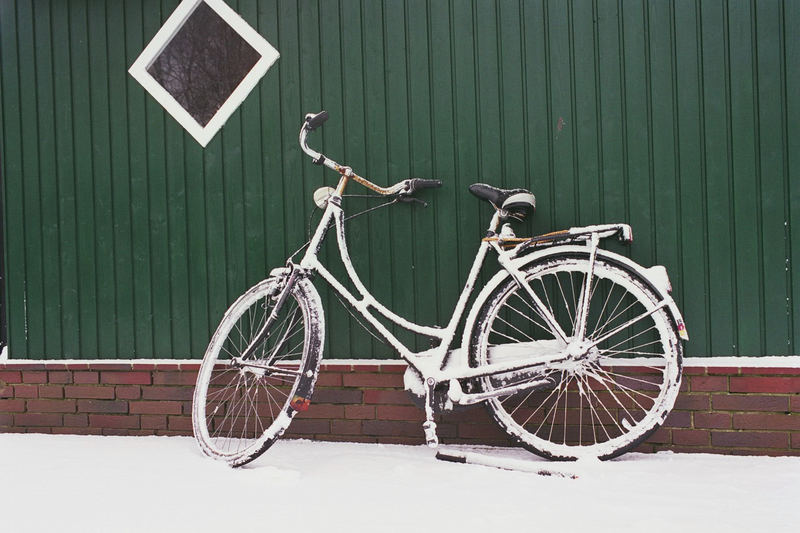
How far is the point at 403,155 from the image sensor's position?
9.14 feet

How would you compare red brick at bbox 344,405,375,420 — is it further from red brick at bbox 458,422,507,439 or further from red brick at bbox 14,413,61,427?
red brick at bbox 14,413,61,427

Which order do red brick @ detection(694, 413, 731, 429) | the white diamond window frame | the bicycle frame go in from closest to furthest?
the bicycle frame → red brick @ detection(694, 413, 731, 429) → the white diamond window frame

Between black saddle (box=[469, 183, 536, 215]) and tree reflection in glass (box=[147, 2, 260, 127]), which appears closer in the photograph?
black saddle (box=[469, 183, 536, 215])

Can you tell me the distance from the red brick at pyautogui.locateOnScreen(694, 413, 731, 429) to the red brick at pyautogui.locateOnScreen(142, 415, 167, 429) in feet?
8.55

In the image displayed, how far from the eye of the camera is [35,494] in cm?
223

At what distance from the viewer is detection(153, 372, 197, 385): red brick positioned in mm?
2916

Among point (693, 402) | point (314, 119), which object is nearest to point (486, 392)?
point (693, 402)

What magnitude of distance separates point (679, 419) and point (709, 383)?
0.68 feet

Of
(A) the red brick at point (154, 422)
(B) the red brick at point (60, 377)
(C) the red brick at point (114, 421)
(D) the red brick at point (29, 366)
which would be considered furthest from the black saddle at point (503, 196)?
(D) the red brick at point (29, 366)

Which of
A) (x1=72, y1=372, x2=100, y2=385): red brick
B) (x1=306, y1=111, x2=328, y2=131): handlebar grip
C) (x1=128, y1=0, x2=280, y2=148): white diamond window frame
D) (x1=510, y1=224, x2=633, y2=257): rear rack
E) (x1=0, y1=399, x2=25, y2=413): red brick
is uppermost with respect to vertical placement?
(x1=128, y1=0, x2=280, y2=148): white diamond window frame

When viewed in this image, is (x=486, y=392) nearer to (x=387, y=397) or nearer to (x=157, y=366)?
(x=387, y=397)

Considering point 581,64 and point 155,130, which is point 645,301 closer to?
point 581,64

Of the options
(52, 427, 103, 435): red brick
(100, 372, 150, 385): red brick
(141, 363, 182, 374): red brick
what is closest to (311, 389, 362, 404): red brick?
(141, 363, 182, 374): red brick

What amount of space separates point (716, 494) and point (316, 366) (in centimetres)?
162
